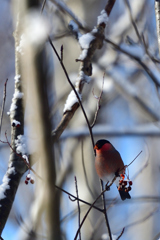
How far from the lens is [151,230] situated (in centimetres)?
459

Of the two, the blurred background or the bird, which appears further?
the blurred background

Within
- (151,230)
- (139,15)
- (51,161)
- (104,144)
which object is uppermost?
(139,15)

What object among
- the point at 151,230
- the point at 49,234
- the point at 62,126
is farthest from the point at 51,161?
the point at 151,230

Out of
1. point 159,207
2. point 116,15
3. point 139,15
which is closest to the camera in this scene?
point 159,207

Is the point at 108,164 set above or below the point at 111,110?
below

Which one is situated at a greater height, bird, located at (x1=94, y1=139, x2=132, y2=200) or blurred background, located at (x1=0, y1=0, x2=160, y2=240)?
blurred background, located at (x1=0, y1=0, x2=160, y2=240)

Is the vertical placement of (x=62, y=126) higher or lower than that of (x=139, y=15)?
lower

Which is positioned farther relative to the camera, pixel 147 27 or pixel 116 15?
pixel 116 15

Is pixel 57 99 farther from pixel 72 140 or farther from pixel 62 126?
pixel 62 126

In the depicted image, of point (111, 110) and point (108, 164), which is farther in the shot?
point (111, 110)

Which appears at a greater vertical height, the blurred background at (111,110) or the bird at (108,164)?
the blurred background at (111,110)

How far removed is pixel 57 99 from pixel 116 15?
219 cm

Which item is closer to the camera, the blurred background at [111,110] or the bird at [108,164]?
the bird at [108,164]

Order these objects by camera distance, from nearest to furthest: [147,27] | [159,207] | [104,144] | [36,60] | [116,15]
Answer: [36,60] < [104,144] < [159,207] < [147,27] < [116,15]
